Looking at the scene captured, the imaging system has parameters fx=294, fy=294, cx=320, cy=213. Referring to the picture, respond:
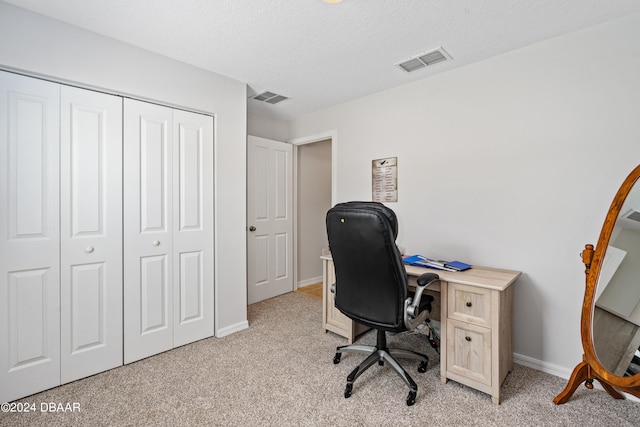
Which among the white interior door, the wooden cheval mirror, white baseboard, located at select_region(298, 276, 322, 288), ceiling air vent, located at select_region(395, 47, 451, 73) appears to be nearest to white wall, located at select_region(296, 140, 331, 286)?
white baseboard, located at select_region(298, 276, 322, 288)

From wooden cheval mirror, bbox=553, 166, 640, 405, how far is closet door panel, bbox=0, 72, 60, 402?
10.6ft

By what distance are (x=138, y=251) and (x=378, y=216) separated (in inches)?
73.7

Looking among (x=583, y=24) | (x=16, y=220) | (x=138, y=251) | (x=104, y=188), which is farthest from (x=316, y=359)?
(x=583, y=24)

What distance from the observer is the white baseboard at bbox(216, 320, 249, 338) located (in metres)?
2.71

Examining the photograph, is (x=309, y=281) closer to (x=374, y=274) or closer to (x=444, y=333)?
(x=444, y=333)

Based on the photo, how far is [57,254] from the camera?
195 cm

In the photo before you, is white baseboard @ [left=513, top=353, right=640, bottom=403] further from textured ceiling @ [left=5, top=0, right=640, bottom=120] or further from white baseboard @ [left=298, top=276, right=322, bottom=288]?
white baseboard @ [left=298, top=276, right=322, bottom=288]

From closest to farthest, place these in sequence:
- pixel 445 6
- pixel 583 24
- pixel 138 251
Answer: pixel 445 6
pixel 583 24
pixel 138 251

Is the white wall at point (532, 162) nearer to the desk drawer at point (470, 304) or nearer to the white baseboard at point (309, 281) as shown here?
the desk drawer at point (470, 304)

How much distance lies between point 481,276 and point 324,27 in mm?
2019

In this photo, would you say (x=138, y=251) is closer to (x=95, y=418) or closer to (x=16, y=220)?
(x=16, y=220)

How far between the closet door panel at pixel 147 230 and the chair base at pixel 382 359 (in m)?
1.48

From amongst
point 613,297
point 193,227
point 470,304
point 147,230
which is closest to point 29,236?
point 147,230

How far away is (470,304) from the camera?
75.4 inches
